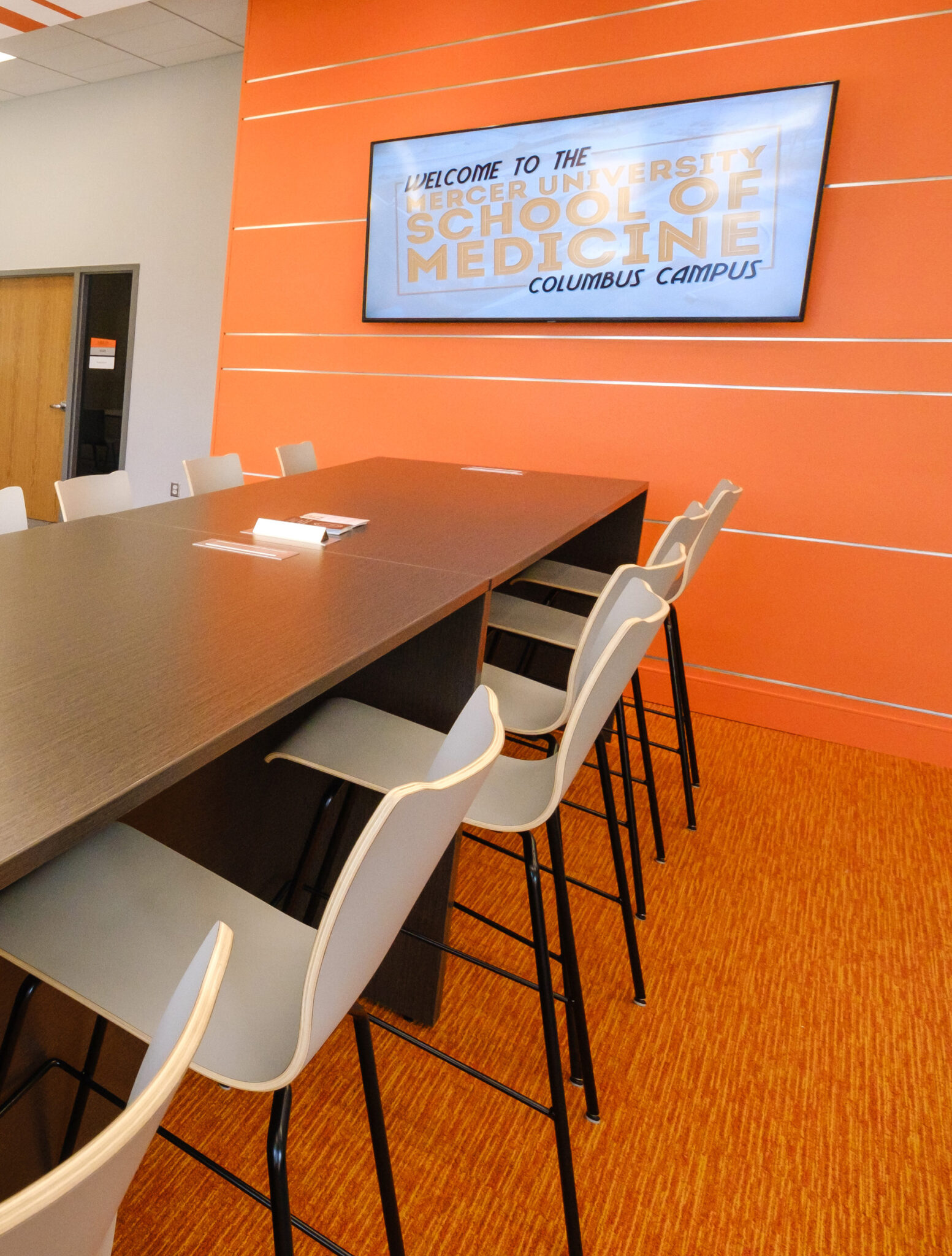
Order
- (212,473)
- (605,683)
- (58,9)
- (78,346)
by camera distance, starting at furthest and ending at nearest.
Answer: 1. (78,346)
2. (58,9)
3. (212,473)
4. (605,683)

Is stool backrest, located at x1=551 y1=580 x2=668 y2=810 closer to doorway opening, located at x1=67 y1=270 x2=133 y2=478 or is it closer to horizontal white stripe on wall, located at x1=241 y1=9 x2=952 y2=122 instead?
horizontal white stripe on wall, located at x1=241 y1=9 x2=952 y2=122

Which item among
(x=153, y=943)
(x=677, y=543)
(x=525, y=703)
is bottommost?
(x=153, y=943)

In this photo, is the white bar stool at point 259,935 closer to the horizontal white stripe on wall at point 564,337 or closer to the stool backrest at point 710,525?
the stool backrest at point 710,525

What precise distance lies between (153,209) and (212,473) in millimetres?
3500

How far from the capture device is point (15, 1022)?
1.01 metres

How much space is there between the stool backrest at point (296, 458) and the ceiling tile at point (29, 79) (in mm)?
4076

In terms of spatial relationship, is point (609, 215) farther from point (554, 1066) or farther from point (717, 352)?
point (554, 1066)

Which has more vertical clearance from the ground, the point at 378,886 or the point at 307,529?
the point at 307,529

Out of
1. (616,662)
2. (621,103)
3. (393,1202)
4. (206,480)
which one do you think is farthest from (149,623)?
(621,103)

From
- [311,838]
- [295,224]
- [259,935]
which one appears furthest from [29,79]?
[259,935]

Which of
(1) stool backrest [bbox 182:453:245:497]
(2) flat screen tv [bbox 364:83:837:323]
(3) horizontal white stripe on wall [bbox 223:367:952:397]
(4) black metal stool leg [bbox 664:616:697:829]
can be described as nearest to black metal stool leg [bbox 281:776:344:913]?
(4) black metal stool leg [bbox 664:616:697:829]

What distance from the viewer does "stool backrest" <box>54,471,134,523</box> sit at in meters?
2.19

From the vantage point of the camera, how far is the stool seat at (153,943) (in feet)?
2.70

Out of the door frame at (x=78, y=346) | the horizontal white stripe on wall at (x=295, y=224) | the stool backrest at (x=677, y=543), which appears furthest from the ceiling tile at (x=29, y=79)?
the stool backrest at (x=677, y=543)
